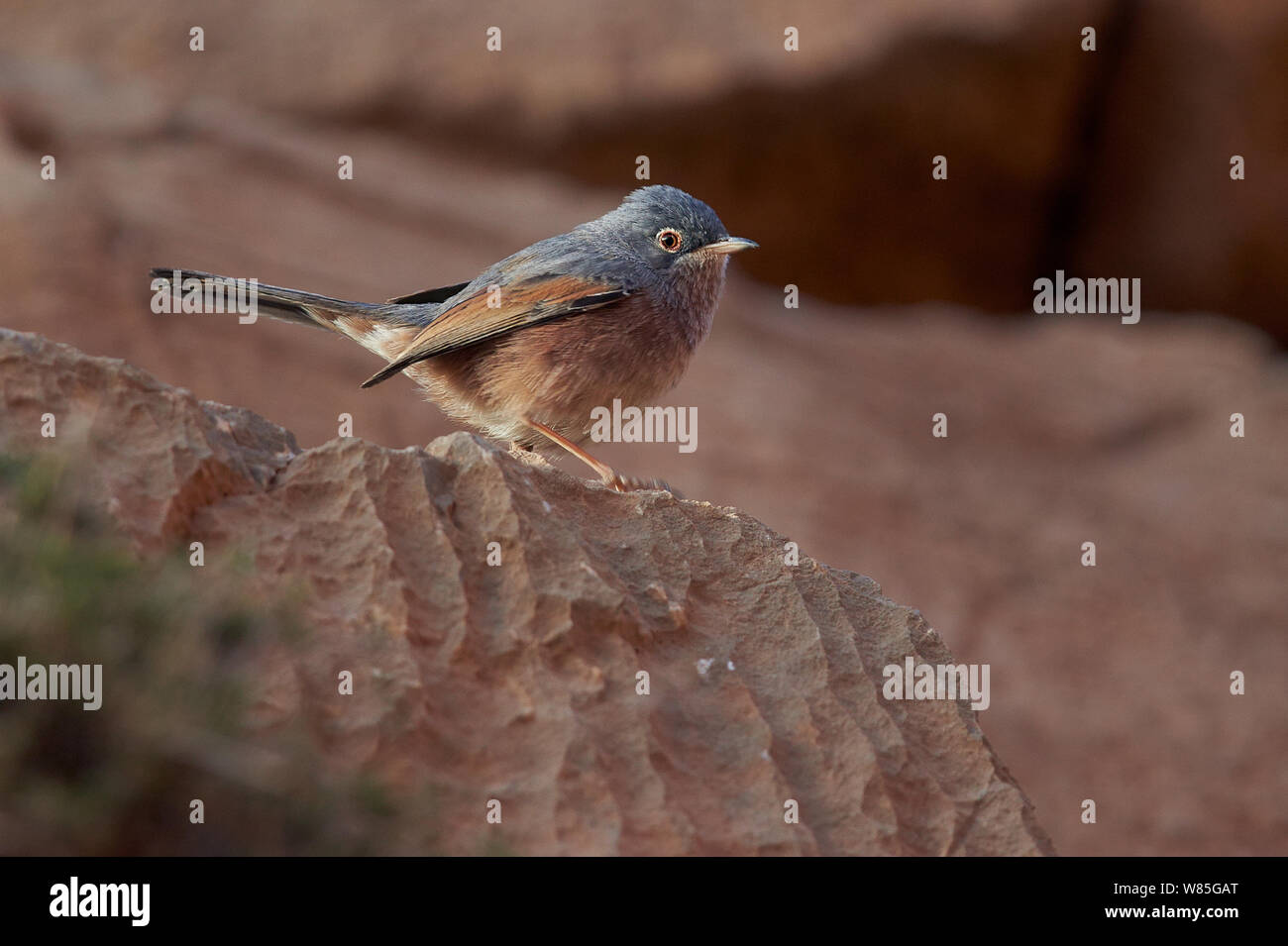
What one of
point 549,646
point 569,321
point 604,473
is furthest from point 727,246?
point 549,646

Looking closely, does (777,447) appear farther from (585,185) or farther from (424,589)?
(424,589)

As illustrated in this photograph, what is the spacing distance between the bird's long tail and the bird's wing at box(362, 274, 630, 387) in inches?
22.9

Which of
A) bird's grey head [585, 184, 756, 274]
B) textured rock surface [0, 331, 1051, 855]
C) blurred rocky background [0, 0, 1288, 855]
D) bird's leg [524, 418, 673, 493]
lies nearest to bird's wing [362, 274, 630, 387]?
bird's grey head [585, 184, 756, 274]

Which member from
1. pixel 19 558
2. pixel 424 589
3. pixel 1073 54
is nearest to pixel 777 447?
pixel 1073 54

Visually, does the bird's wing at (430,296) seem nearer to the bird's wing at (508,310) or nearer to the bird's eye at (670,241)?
the bird's wing at (508,310)

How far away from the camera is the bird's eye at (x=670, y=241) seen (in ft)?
24.5

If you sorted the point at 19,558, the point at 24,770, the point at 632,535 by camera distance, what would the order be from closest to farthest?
the point at 24,770
the point at 19,558
the point at 632,535

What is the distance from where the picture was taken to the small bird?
711 centimetres

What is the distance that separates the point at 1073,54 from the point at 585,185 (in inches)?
303

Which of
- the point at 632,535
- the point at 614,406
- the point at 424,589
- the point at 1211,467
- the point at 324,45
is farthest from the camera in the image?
the point at 324,45

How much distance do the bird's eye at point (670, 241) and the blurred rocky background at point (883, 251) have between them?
272 inches

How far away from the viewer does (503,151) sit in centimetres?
1972

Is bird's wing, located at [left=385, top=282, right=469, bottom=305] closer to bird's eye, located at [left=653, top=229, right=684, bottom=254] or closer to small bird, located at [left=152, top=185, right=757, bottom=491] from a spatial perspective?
small bird, located at [left=152, top=185, right=757, bottom=491]

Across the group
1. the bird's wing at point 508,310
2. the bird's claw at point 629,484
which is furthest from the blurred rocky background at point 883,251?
the bird's claw at point 629,484
